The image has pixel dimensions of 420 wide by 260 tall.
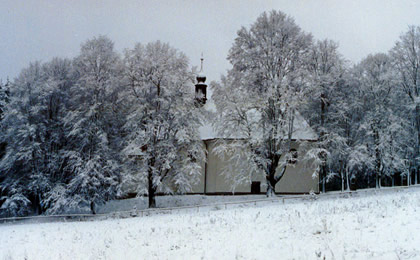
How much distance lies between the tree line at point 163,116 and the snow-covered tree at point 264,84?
0.26 ft

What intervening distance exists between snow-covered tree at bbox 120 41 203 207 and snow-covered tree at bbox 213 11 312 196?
315 cm

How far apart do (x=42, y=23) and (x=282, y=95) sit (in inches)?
1520

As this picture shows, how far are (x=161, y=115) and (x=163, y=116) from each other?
0.99 ft

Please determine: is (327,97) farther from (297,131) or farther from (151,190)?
(151,190)

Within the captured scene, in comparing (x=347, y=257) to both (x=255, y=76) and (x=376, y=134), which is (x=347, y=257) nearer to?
(x=255, y=76)

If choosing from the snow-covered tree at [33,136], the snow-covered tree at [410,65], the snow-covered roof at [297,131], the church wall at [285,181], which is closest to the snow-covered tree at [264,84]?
the snow-covered roof at [297,131]

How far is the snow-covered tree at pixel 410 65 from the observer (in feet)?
104

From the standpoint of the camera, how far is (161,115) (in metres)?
26.3

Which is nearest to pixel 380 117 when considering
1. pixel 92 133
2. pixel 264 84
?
pixel 264 84

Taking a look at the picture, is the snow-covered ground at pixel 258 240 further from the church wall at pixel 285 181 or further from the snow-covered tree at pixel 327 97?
the church wall at pixel 285 181

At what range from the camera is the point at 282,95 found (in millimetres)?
23453

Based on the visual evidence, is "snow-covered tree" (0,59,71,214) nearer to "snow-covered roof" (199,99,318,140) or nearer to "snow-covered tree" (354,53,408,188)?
"snow-covered roof" (199,99,318,140)

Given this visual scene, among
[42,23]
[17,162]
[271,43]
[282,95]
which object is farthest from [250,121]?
[42,23]

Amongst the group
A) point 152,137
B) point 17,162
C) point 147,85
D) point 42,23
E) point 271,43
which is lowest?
point 17,162
